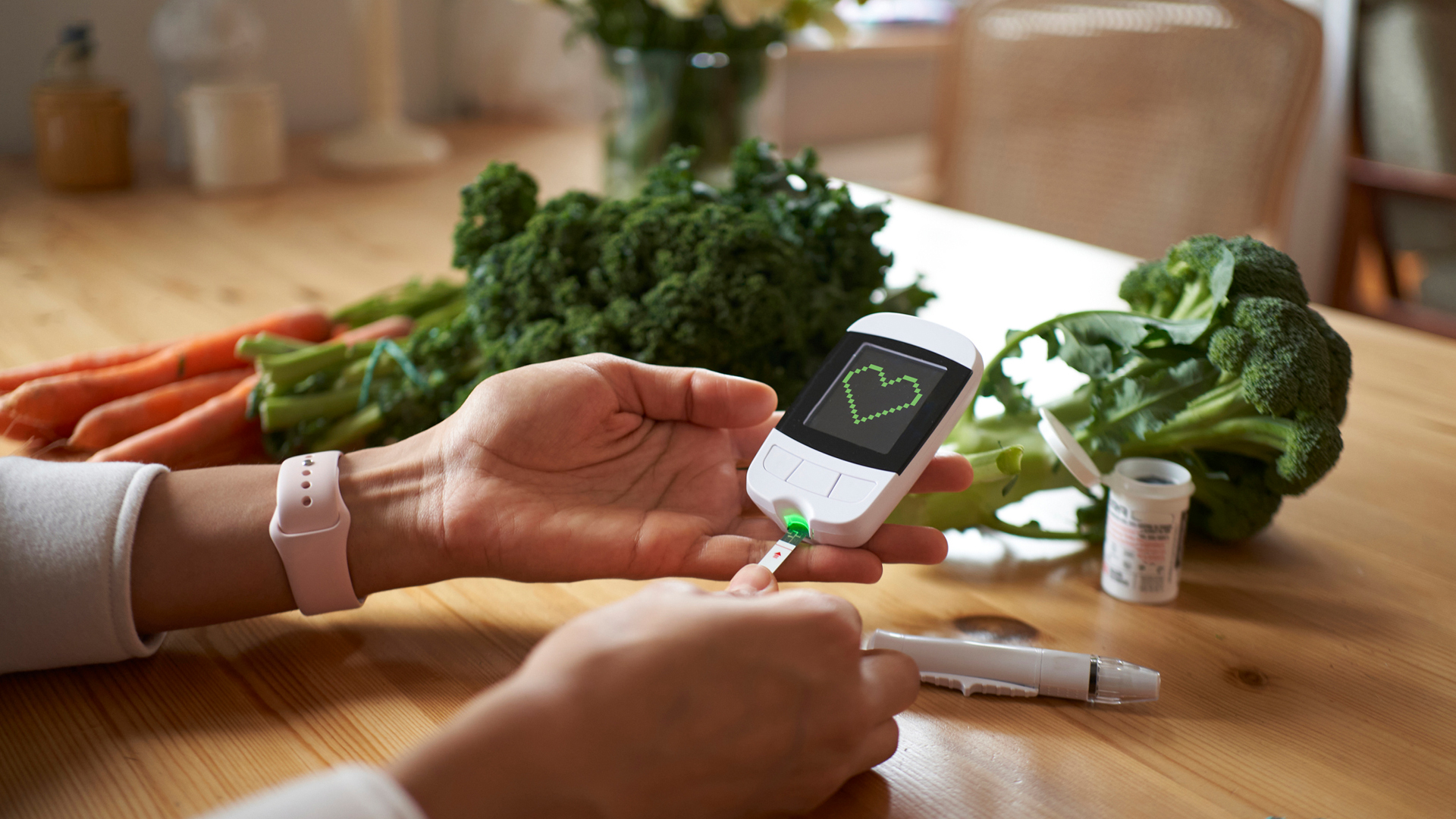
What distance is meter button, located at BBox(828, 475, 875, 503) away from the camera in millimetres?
763

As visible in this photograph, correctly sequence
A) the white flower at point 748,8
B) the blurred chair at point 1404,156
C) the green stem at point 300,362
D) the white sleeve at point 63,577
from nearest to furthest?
Answer: the white sleeve at point 63,577
the green stem at point 300,362
the white flower at point 748,8
the blurred chair at point 1404,156

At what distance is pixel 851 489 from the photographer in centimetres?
77

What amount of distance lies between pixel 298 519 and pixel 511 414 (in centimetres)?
18

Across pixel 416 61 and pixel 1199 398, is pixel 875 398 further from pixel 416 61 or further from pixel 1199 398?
pixel 416 61

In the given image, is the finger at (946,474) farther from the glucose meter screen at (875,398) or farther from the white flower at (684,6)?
the white flower at (684,6)

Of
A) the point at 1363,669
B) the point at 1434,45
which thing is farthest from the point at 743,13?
the point at 1434,45

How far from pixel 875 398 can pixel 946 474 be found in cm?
8

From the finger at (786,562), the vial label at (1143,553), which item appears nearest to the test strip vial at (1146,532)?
the vial label at (1143,553)

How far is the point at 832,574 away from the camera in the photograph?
2.56 ft

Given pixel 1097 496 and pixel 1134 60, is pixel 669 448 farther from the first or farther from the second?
pixel 1134 60

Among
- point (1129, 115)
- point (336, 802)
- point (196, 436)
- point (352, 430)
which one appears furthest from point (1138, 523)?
point (1129, 115)

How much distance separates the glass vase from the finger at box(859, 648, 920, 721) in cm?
113

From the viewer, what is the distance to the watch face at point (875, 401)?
0.78 metres

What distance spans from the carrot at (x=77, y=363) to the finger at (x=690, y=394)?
2.38ft
